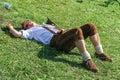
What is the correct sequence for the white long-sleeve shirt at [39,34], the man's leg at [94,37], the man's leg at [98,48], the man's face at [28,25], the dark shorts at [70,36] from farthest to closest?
the man's face at [28,25]
the white long-sleeve shirt at [39,34]
the man's leg at [98,48]
the man's leg at [94,37]
the dark shorts at [70,36]

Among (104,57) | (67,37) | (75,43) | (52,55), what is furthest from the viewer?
(104,57)

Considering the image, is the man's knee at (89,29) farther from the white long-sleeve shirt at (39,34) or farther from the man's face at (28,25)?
the man's face at (28,25)

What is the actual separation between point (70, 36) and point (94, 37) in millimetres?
535

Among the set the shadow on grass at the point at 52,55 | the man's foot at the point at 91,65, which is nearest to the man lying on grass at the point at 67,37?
the man's foot at the point at 91,65

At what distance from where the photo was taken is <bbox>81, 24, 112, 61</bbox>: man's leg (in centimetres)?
753

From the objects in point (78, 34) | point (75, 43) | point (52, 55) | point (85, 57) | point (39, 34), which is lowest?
point (52, 55)

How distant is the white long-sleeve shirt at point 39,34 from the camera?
26.3 ft

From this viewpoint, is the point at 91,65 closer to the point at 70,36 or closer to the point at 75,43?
the point at 75,43

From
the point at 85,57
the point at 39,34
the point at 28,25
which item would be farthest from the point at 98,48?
the point at 28,25

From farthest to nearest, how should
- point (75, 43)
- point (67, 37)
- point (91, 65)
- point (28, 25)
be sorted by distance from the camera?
point (28, 25), point (67, 37), point (75, 43), point (91, 65)

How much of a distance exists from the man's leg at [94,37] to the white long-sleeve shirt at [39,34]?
0.77m

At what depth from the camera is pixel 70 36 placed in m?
7.42

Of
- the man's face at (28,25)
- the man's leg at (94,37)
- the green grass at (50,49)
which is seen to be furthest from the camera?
the man's face at (28,25)

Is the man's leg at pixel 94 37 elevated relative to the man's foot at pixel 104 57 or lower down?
elevated
